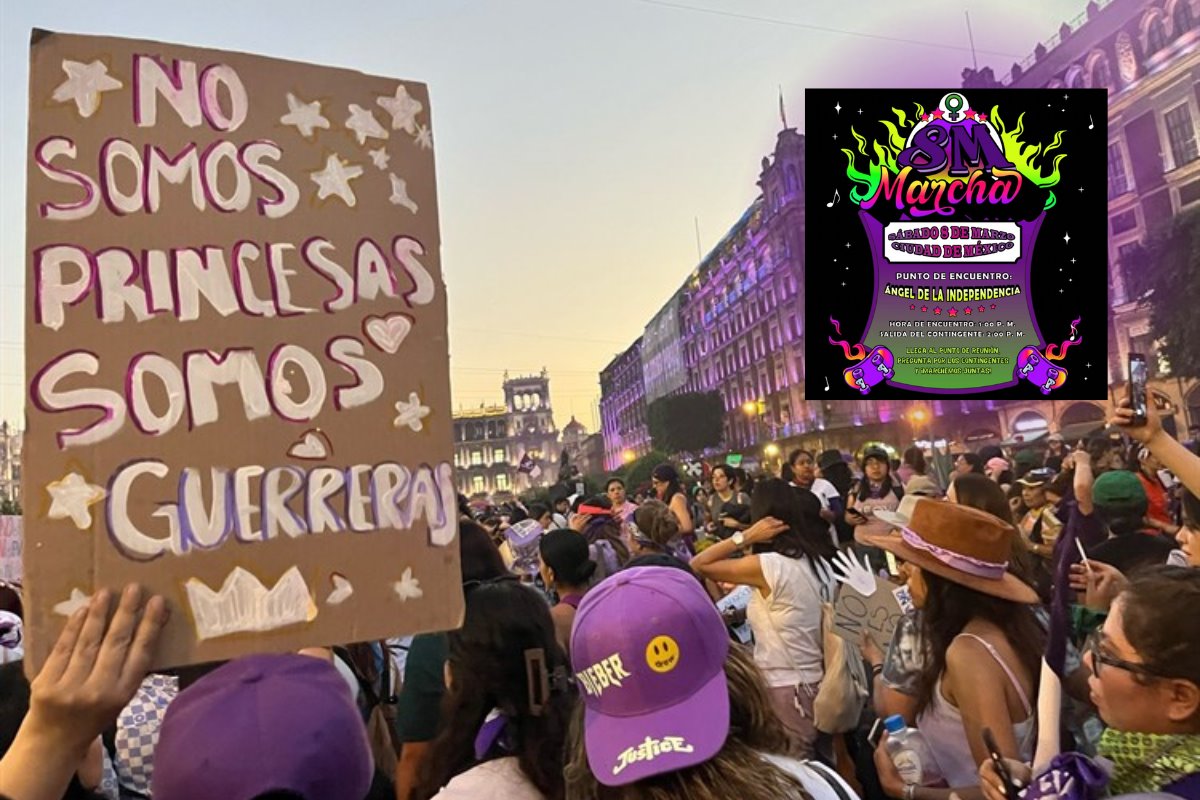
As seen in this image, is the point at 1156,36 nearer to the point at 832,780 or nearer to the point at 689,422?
the point at 689,422

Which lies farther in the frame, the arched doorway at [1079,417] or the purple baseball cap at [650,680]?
the arched doorway at [1079,417]

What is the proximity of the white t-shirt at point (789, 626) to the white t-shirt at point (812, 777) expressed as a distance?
1895mm

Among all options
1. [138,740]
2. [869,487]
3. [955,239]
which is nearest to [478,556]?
[138,740]

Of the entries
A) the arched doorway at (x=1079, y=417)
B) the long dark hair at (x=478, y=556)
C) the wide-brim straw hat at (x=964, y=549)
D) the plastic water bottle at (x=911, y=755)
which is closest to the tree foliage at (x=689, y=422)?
the arched doorway at (x=1079, y=417)

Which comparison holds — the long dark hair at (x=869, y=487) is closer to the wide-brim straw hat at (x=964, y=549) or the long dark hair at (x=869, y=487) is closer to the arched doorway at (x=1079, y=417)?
the wide-brim straw hat at (x=964, y=549)

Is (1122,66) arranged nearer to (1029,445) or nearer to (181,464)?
(1029,445)

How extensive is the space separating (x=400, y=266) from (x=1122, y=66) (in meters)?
11.9

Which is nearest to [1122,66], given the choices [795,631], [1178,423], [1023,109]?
[1178,423]

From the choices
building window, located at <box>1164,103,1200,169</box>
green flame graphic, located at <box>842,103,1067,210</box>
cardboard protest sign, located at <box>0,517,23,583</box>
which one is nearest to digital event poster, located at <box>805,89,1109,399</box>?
green flame graphic, located at <box>842,103,1067,210</box>

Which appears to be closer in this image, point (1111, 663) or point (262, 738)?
point (262, 738)

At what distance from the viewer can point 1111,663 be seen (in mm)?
1630

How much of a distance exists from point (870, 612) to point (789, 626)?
0.43 meters

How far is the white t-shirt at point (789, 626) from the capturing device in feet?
11.0

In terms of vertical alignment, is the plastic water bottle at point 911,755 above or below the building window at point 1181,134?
below
